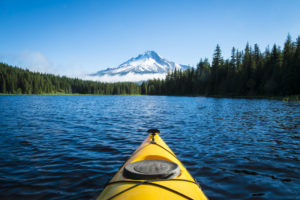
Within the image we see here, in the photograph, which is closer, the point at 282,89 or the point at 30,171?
the point at 30,171

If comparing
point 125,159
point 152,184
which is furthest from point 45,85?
point 152,184

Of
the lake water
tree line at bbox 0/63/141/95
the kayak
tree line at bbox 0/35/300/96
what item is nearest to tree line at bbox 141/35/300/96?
tree line at bbox 0/35/300/96

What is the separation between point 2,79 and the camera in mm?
114562

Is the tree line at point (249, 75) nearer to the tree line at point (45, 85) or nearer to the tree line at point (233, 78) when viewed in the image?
the tree line at point (233, 78)

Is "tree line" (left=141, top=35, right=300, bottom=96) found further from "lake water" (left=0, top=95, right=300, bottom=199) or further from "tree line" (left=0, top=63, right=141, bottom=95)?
"tree line" (left=0, top=63, right=141, bottom=95)

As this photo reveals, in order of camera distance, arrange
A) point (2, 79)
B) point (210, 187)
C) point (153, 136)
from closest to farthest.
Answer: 1. point (210, 187)
2. point (153, 136)
3. point (2, 79)

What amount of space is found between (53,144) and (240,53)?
91045mm

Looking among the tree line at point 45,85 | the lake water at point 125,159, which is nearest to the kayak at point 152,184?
the lake water at point 125,159

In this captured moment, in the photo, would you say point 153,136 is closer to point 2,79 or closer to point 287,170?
point 287,170

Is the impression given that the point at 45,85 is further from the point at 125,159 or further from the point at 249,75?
the point at 125,159

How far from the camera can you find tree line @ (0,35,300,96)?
5478 cm

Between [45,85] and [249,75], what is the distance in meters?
123

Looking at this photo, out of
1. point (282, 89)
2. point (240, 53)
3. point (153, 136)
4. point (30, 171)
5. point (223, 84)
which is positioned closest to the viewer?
point (30, 171)

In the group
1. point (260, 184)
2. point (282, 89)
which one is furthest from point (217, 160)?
point (282, 89)
